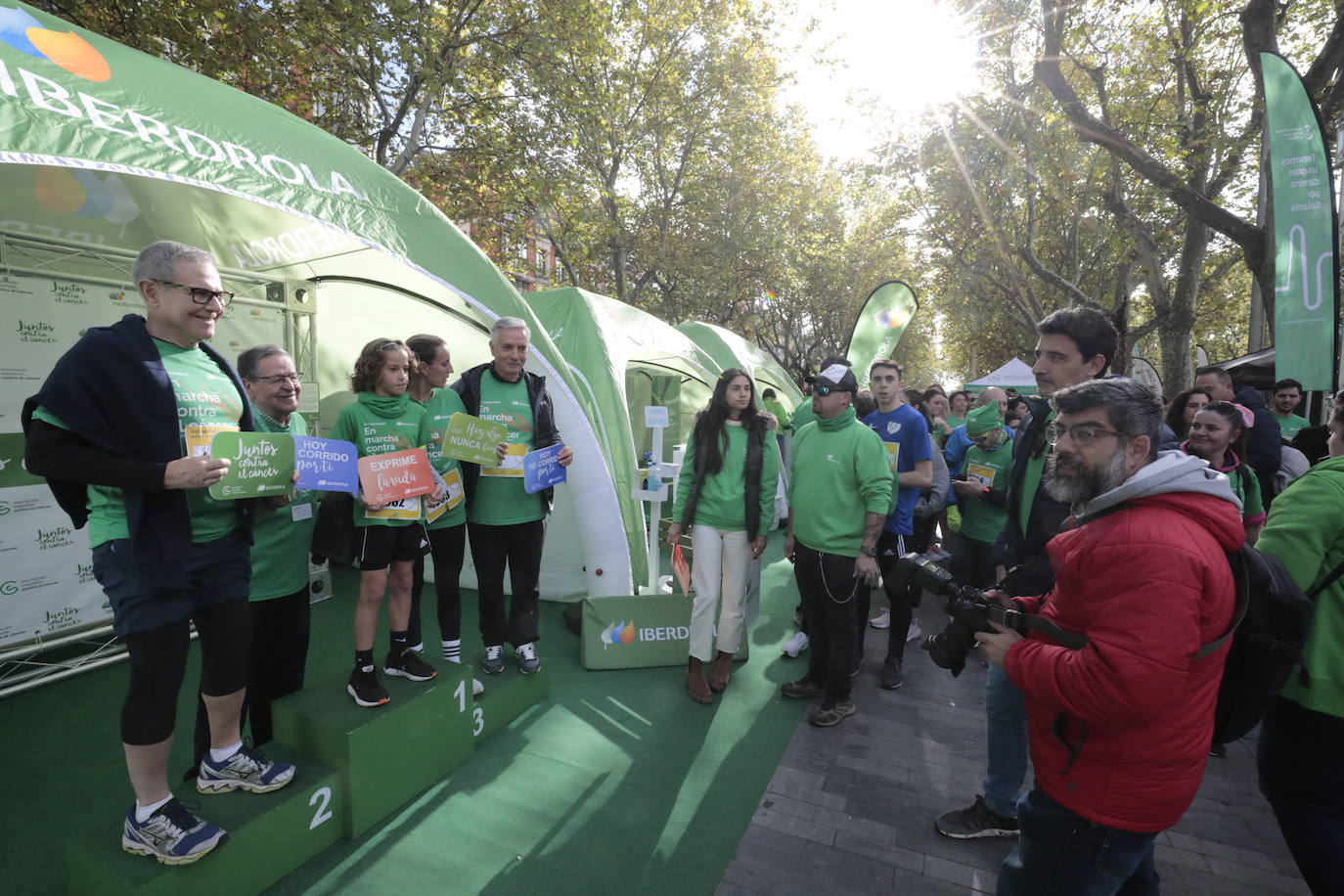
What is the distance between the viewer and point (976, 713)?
12.6ft

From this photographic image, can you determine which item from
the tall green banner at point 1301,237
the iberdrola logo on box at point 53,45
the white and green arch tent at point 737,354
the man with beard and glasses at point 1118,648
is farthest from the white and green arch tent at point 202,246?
the white and green arch tent at point 737,354

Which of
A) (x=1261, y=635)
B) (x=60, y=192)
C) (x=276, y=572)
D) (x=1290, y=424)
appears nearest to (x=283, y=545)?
(x=276, y=572)

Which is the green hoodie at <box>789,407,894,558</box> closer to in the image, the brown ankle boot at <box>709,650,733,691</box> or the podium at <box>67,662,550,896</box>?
the brown ankle boot at <box>709,650,733,691</box>

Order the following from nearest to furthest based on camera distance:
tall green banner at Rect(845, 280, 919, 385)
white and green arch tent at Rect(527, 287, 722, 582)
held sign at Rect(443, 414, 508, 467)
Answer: held sign at Rect(443, 414, 508, 467) → white and green arch tent at Rect(527, 287, 722, 582) → tall green banner at Rect(845, 280, 919, 385)

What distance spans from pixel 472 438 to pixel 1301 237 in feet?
19.8

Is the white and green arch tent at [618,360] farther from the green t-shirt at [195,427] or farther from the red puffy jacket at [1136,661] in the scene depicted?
the red puffy jacket at [1136,661]

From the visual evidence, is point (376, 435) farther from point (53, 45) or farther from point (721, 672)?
point (721, 672)

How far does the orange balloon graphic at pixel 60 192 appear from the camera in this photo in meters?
4.21

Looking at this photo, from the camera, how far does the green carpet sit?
7.95 feet

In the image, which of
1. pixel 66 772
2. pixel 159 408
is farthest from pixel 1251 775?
pixel 66 772

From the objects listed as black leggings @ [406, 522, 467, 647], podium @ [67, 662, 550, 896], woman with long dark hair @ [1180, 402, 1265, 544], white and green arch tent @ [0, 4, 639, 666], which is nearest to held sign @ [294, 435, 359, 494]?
black leggings @ [406, 522, 467, 647]

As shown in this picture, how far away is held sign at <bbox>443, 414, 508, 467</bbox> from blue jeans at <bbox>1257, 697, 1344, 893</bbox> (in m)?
A: 3.13

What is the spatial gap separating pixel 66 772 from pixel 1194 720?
4.47 m

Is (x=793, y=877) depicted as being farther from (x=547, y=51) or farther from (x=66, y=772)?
(x=547, y=51)
